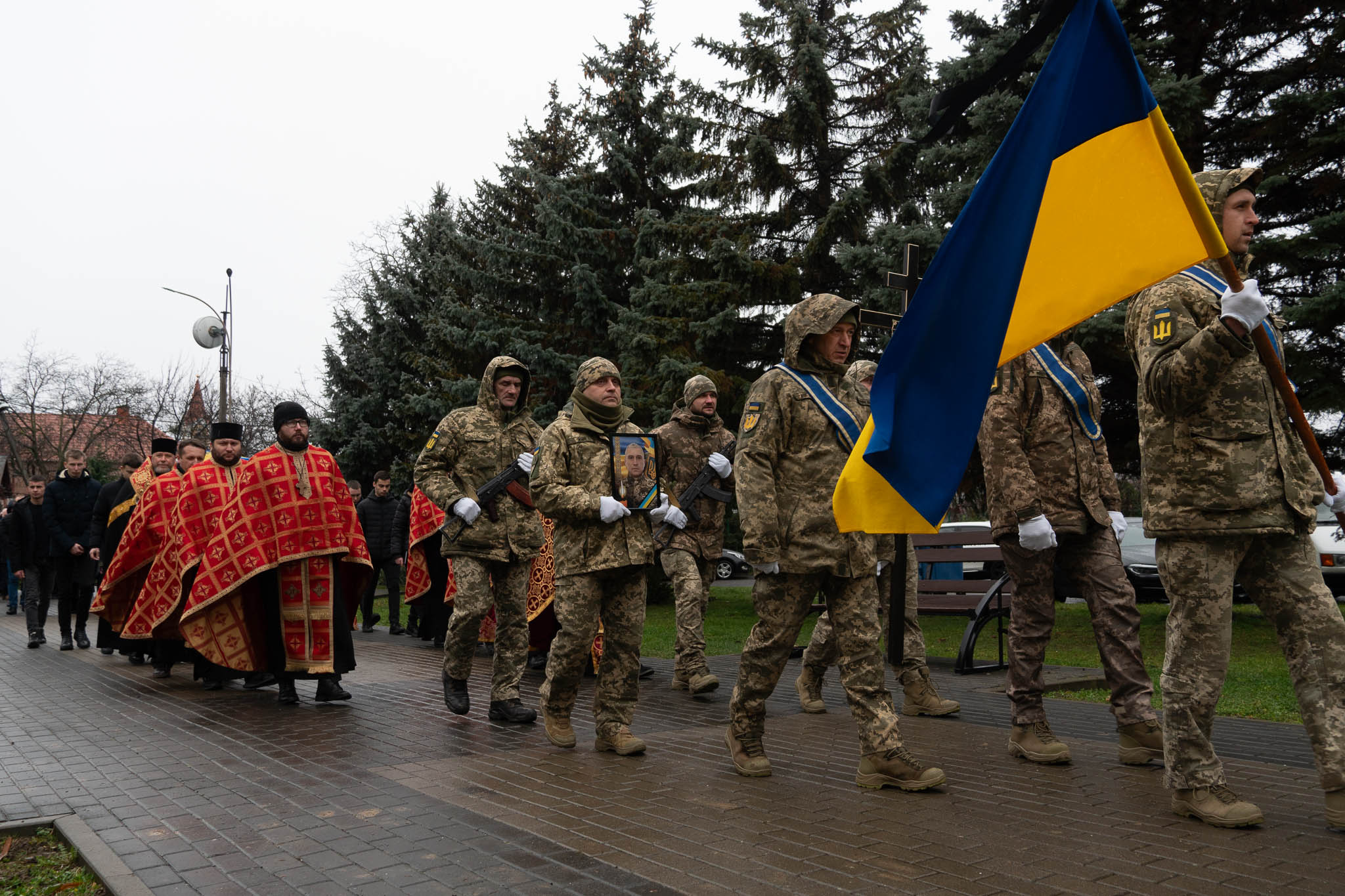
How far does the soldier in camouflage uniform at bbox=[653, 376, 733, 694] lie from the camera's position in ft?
29.0

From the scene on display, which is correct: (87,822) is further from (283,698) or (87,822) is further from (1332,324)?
(1332,324)

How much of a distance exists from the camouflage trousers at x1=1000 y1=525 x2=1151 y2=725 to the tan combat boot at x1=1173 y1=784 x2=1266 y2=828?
1.15m

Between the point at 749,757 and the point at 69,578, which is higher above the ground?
the point at 69,578

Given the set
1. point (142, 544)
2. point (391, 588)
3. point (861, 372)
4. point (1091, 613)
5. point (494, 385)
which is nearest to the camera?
point (1091, 613)

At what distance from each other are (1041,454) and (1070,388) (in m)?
0.38

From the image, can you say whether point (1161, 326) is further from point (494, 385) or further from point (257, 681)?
point (257, 681)

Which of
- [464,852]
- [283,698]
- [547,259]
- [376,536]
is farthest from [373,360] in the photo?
[464,852]

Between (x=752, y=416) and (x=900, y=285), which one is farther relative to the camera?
(x=900, y=285)

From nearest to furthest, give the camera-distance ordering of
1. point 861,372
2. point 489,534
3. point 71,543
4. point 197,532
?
point 489,534
point 861,372
point 197,532
point 71,543

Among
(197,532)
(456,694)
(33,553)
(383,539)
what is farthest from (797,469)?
(33,553)

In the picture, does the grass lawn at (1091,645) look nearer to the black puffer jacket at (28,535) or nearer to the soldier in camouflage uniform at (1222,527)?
the soldier in camouflage uniform at (1222,527)

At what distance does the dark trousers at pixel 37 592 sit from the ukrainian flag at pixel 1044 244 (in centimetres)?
1313

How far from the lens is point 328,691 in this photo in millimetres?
8680

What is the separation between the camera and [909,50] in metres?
19.7
